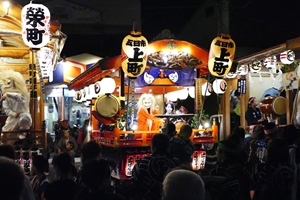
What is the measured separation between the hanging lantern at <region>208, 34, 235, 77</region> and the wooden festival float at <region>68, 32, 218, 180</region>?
1173 millimetres

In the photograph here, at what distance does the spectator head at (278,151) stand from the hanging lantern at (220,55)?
6.74m

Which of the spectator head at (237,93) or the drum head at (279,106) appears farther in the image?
the spectator head at (237,93)

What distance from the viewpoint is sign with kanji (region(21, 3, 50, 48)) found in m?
10.2

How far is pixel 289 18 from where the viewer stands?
21.1 m

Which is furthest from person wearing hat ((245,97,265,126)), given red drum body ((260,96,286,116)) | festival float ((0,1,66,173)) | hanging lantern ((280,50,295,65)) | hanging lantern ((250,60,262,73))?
festival float ((0,1,66,173))

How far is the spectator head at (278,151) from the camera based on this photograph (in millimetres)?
5203

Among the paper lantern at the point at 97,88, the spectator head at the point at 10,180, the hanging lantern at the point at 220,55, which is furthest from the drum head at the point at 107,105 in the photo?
the spectator head at the point at 10,180

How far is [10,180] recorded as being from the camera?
2678mm

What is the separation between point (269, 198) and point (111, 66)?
26.3 feet

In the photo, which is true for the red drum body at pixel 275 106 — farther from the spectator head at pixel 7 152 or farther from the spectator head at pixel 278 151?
the spectator head at pixel 7 152

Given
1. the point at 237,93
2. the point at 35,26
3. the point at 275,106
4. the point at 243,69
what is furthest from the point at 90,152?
the point at 237,93

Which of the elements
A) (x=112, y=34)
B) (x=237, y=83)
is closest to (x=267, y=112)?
(x=237, y=83)

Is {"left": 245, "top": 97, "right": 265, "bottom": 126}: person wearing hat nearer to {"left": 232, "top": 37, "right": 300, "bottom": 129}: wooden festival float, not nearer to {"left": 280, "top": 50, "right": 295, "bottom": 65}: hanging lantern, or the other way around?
{"left": 232, "top": 37, "right": 300, "bottom": 129}: wooden festival float

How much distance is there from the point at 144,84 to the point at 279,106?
4920 millimetres
